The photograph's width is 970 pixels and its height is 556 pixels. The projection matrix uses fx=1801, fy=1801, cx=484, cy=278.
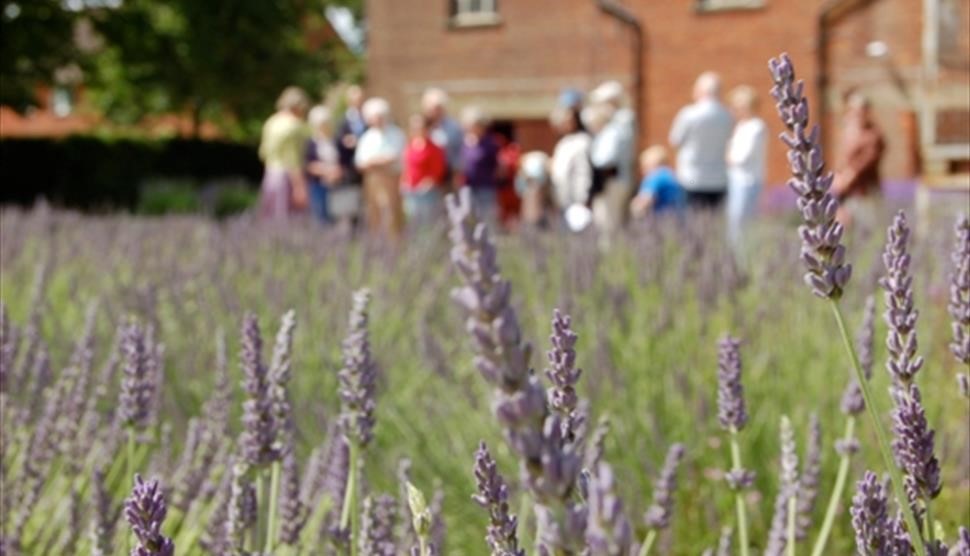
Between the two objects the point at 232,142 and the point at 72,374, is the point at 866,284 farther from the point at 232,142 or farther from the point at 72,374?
the point at 232,142

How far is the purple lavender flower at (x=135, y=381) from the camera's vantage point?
2008 mm

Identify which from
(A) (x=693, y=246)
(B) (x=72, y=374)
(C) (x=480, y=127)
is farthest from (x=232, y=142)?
(B) (x=72, y=374)

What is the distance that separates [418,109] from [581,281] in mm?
23929

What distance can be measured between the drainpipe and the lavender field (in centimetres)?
1997

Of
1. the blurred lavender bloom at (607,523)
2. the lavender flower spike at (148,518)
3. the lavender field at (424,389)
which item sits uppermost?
the blurred lavender bloom at (607,523)

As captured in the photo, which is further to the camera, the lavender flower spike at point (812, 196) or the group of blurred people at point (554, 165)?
→ the group of blurred people at point (554, 165)

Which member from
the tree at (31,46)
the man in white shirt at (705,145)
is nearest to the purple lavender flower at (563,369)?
the man in white shirt at (705,145)

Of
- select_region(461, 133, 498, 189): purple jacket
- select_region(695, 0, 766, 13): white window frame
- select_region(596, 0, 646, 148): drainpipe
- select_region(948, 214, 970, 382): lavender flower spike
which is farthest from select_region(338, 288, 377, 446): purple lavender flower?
select_region(596, 0, 646, 148): drainpipe

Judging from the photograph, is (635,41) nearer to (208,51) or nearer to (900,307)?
(208,51)

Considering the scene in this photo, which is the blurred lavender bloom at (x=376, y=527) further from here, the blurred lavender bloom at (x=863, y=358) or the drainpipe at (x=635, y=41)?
the drainpipe at (x=635, y=41)

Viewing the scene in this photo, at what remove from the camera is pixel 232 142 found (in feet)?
127

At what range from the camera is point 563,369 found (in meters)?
1.18

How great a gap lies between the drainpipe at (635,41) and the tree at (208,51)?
8.50 meters

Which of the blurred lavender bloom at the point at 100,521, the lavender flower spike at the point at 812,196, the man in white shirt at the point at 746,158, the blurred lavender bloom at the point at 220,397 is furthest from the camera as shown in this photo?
the man in white shirt at the point at 746,158
